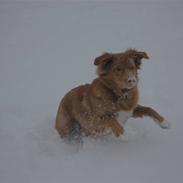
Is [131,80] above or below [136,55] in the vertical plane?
below

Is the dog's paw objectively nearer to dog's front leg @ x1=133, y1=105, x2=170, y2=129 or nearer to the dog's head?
dog's front leg @ x1=133, y1=105, x2=170, y2=129

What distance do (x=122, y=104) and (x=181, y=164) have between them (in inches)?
46.2

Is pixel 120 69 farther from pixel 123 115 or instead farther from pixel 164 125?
pixel 164 125

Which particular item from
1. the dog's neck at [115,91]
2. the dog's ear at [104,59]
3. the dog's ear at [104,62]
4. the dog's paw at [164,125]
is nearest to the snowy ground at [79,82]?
the dog's paw at [164,125]

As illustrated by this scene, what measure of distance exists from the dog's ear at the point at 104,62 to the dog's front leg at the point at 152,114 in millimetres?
757

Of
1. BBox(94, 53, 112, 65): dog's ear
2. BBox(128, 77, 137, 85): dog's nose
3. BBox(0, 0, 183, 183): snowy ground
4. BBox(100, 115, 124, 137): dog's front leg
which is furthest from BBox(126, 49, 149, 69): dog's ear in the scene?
BBox(0, 0, 183, 183): snowy ground

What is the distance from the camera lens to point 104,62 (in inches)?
252

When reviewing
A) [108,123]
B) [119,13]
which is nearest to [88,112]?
[108,123]

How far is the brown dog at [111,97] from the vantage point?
6262mm

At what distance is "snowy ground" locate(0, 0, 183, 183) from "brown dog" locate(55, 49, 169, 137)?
0.28 metres

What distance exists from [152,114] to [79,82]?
3.67 metres

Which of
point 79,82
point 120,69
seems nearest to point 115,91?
point 120,69

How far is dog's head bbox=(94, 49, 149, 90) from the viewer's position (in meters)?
6.21

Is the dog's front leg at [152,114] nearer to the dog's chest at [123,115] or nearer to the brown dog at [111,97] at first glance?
the brown dog at [111,97]
